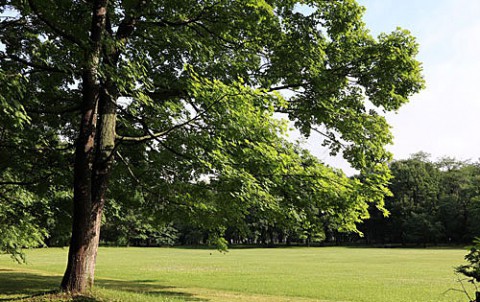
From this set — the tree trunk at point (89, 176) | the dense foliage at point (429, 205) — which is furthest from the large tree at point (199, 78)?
the dense foliage at point (429, 205)

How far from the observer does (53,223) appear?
53.1 ft

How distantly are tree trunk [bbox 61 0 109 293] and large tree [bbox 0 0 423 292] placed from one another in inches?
1.1

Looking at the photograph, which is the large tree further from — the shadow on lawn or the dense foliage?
the dense foliage

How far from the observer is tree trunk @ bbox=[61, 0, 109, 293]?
10.6m

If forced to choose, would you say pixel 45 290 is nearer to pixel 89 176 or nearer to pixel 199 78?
pixel 89 176

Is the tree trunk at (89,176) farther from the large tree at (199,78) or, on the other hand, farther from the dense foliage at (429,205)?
the dense foliage at (429,205)

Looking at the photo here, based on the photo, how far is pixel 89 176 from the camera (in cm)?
1103

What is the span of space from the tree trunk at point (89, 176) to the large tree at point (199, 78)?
27 mm

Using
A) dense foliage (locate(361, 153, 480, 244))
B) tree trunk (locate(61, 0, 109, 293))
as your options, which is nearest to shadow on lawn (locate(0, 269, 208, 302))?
tree trunk (locate(61, 0, 109, 293))

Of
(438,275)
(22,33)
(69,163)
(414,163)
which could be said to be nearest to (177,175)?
(69,163)

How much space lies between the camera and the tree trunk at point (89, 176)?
10.6m

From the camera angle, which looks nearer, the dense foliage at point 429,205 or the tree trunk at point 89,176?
the tree trunk at point 89,176

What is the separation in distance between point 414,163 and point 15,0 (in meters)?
110

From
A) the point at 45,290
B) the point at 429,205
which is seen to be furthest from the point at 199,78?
the point at 429,205
